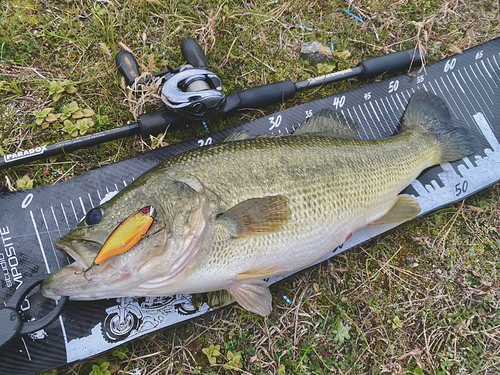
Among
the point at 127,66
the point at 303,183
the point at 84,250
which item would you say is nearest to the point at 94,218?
the point at 84,250

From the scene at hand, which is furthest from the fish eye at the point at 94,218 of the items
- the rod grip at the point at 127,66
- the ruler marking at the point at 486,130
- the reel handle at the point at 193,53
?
the ruler marking at the point at 486,130

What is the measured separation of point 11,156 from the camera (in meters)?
2.66

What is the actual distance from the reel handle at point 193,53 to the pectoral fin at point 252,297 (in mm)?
1755

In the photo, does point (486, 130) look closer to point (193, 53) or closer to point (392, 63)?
point (392, 63)

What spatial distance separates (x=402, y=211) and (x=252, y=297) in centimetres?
137

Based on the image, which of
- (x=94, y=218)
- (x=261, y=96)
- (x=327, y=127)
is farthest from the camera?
(x=261, y=96)

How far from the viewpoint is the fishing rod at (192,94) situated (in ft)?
8.65

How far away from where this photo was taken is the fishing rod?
2.64m

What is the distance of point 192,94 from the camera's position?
2568 mm

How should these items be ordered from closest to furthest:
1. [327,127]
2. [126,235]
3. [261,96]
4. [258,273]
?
1. [126,235]
2. [258,273]
3. [327,127]
4. [261,96]

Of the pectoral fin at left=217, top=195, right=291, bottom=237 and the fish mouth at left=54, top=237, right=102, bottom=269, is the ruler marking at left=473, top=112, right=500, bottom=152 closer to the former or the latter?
the pectoral fin at left=217, top=195, right=291, bottom=237

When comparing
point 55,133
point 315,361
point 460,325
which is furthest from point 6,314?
point 460,325

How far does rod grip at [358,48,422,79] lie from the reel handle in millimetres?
1445

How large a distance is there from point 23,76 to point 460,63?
4.03 metres
